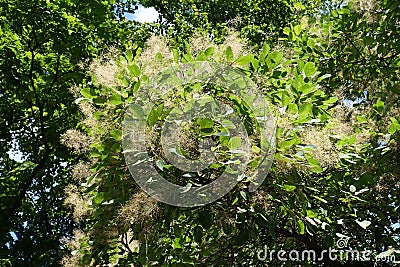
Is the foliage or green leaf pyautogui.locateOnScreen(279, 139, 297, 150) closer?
green leaf pyautogui.locateOnScreen(279, 139, 297, 150)

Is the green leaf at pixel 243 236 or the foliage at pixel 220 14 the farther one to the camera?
the foliage at pixel 220 14

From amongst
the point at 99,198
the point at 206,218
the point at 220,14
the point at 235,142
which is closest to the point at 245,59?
the point at 235,142

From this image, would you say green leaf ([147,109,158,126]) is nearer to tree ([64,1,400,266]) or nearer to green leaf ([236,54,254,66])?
tree ([64,1,400,266])

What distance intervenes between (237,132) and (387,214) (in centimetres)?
119

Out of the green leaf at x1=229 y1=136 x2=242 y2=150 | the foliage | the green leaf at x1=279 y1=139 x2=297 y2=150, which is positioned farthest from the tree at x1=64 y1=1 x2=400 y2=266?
the foliage

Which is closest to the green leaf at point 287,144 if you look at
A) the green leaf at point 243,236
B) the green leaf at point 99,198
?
the green leaf at point 243,236

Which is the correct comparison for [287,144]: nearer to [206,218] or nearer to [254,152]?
[254,152]

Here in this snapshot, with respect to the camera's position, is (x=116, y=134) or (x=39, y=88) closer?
(x=116, y=134)

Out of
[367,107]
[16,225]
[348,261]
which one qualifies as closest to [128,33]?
[16,225]

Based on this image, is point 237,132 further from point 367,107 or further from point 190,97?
point 367,107

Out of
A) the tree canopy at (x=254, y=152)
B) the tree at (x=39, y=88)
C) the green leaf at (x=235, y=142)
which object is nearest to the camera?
the green leaf at (x=235, y=142)

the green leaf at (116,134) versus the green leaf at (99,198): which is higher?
the green leaf at (116,134)

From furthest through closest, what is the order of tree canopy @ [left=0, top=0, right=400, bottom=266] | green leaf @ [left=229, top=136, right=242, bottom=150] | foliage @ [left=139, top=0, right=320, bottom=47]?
foliage @ [left=139, top=0, right=320, bottom=47], tree canopy @ [left=0, top=0, right=400, bottom=266], green leaf @ [left=229, top=136, right=242, bottom=150]

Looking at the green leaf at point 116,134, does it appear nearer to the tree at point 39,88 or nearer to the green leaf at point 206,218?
the green leaf at point 206,218
